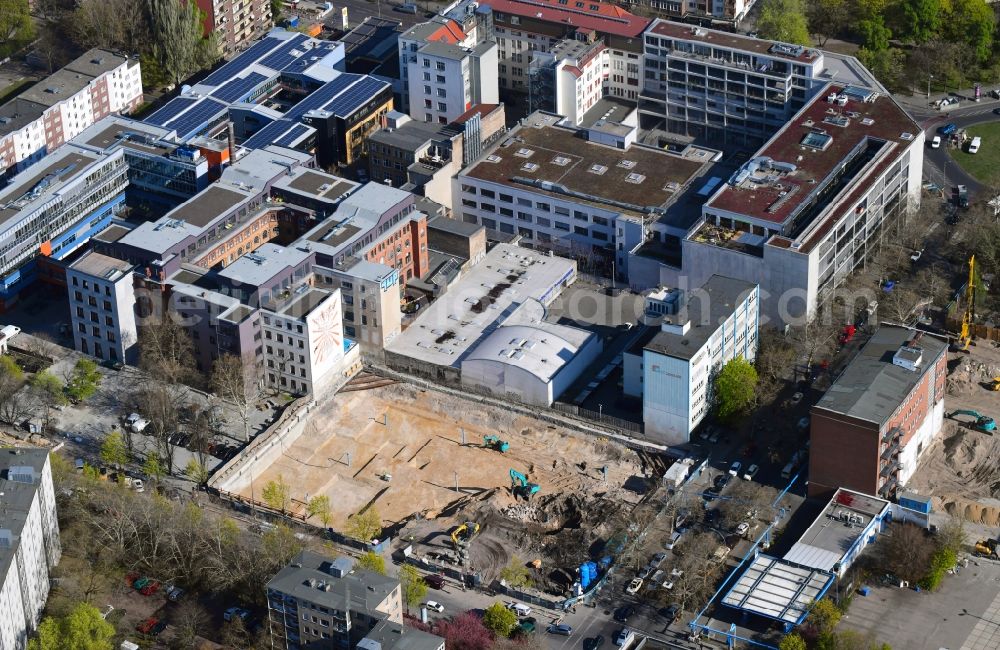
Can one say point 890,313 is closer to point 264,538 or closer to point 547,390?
point 547,390

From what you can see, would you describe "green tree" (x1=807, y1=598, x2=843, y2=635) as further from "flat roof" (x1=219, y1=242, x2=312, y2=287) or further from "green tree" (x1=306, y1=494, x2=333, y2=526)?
"flat roof" (x1=219, y1=242, x2=312, y2=287)

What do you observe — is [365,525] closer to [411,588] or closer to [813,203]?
[411,588]

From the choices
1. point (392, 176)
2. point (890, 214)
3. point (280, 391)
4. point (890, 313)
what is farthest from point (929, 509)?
point (392, 176)

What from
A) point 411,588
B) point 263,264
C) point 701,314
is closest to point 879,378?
point 701,314

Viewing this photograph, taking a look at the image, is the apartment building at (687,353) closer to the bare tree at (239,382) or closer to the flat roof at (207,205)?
the bare tree at (239,382)

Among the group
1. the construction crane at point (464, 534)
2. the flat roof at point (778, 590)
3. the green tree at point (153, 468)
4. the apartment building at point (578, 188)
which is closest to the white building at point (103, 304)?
the green tree at point (153, 468)

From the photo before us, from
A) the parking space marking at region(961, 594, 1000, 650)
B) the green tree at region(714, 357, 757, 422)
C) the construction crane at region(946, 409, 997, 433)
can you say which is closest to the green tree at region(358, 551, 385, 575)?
the green tree at region(714, 357, 757, 422)
